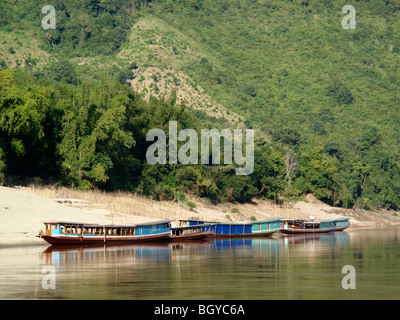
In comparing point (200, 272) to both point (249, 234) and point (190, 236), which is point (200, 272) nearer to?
point (190, 236)

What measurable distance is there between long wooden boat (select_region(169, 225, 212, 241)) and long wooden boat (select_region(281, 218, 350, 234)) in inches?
663

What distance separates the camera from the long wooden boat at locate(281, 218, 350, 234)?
8886cm

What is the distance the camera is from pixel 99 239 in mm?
66188

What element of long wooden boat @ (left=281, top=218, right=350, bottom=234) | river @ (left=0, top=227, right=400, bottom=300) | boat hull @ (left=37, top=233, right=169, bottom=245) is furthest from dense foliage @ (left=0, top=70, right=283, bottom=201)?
river @ (left=0, top=227, right=400, bottom=300)

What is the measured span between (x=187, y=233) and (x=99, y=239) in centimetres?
1056

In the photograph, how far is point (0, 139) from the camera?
255ft

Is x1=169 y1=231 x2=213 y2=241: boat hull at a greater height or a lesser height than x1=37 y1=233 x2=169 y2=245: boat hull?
lesser

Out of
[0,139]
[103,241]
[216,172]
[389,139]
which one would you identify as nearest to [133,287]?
[103,241]

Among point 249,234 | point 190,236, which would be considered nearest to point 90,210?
point 190,236

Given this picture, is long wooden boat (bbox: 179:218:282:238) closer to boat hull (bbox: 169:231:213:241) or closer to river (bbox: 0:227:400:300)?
boat hull (bbox: 169:231:213:241)

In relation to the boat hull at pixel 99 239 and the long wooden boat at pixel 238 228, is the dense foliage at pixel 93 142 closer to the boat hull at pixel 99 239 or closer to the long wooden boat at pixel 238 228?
the boat hull at pixel 99 239

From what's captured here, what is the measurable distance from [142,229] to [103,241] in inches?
172

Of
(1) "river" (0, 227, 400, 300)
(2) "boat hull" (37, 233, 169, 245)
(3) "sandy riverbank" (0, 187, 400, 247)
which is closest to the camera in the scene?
(1) "river" (0, 227, 400, 300)
